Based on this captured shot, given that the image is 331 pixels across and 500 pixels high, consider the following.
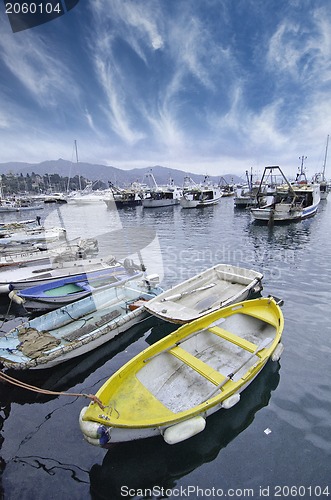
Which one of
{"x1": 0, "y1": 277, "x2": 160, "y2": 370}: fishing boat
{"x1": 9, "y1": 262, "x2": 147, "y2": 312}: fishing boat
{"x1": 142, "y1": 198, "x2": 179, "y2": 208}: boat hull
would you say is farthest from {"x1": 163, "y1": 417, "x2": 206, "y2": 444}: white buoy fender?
{"x1": 142, "y1": 198, "x2": 179, "y2": 208}: boat hull

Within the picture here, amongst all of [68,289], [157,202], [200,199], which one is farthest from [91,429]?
[200,199]

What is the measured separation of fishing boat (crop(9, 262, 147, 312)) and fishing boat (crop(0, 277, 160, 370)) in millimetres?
1077

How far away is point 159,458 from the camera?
5363 millimetres

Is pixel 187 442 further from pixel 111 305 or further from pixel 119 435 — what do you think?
pixel 111 305

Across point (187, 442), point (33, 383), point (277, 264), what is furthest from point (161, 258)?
point (187, 442)

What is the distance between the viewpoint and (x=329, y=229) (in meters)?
30.4

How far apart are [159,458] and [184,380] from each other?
1.81 metres

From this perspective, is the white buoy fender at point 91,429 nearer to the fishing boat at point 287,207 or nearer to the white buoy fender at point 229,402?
the white buoy fender at point 229,402

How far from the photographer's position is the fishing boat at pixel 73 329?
7645mm

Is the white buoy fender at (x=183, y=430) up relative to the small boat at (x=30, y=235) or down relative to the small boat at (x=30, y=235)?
down

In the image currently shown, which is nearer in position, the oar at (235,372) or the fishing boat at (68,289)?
the oar at (235,372)

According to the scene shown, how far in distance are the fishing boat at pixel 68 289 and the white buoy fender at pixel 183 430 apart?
8292 millimetres

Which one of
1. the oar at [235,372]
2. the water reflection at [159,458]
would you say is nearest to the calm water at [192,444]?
the water reflection at [159,458]

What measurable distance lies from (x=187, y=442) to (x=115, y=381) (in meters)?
2.22
